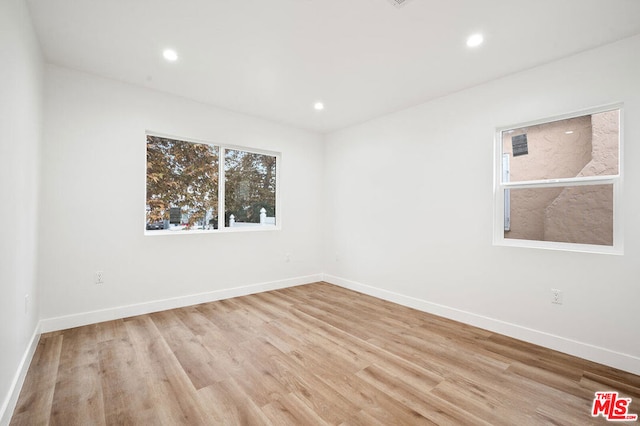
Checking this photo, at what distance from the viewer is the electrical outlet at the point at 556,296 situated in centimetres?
264

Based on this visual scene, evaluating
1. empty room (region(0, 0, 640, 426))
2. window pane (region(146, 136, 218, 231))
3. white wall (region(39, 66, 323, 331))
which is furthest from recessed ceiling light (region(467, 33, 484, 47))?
window pane (region(146, 136, 218, 231))

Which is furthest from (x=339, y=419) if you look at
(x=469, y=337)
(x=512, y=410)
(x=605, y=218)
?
(x=605, y=218)

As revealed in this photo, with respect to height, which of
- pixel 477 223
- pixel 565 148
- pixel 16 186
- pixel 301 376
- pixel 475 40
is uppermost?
pixel 475 40

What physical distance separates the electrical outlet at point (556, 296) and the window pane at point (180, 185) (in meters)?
4.02

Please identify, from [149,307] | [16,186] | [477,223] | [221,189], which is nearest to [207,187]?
[221,189]

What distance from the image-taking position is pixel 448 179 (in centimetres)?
350

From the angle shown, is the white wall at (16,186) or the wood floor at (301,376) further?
the wood floor at (301,376)

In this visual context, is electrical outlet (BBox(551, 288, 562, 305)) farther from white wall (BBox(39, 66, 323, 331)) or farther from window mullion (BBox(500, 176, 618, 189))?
white wall (BBox(39, 66, 323, 331))

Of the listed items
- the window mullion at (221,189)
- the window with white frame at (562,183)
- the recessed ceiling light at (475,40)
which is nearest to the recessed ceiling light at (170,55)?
the window mullion at (221,189)

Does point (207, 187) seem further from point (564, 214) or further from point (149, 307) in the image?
point (564, 214)

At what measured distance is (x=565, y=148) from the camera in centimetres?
277

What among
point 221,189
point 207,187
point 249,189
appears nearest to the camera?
point 207,187

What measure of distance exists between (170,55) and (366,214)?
3.18 meters

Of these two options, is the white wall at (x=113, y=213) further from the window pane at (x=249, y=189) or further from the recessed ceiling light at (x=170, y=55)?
the recessed ceiling light at (x=170, y=55)
